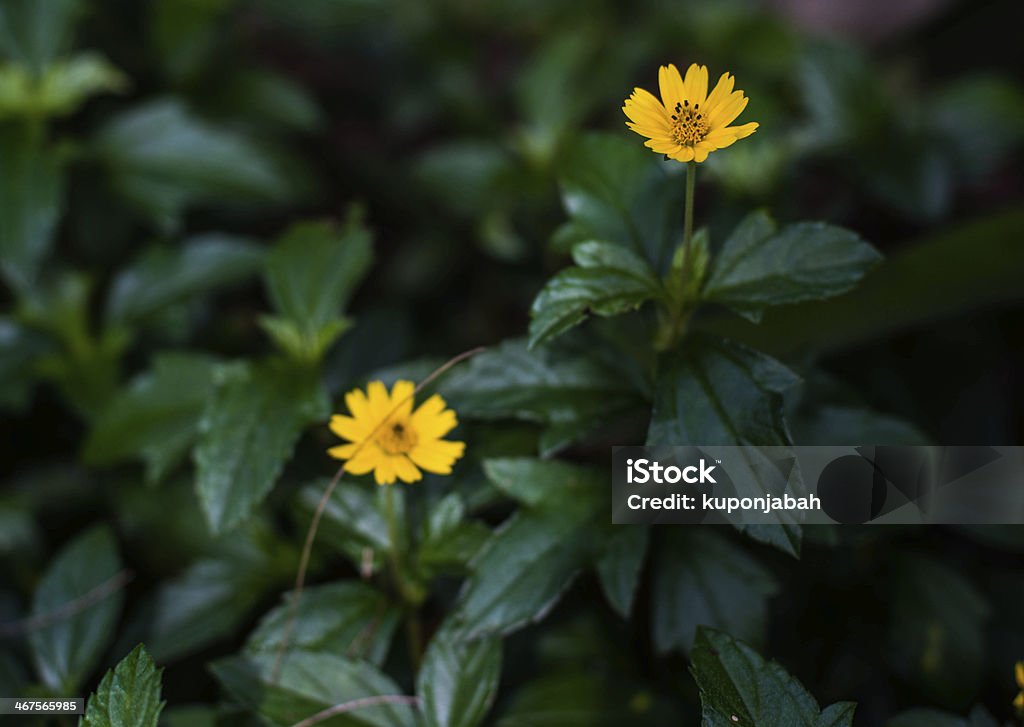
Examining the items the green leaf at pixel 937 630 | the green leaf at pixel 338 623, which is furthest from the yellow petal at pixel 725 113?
the green leaf at pixel 937 630

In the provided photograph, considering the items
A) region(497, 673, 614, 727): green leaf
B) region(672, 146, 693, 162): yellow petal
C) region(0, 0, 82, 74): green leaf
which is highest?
region(0, 0, 82, 74): green leaf

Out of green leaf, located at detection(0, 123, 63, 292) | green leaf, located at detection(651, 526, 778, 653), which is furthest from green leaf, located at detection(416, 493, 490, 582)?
green leaf, located at detection(0, 123, 63, 292)

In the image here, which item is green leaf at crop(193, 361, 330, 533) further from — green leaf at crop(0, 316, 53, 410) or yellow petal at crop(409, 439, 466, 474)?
green leaf at crop(0, 316, 53, 410)

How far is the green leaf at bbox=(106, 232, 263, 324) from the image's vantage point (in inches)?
57.2

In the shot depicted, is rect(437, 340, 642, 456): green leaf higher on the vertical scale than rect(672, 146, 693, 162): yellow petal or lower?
lower

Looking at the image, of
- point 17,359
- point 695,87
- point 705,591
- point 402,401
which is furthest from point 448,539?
point 17,359

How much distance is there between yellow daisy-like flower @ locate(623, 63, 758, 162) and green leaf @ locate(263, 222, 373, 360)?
1.71ft

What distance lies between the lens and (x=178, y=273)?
1.49 meters

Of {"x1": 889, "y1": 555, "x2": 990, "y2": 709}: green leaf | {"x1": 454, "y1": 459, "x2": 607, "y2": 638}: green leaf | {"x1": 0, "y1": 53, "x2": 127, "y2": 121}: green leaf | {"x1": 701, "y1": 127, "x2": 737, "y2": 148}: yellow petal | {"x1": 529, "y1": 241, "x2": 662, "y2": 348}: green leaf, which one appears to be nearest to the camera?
{"x1": 701, "y1": 127, "x2": 737, "y2": 148}: yellow petal

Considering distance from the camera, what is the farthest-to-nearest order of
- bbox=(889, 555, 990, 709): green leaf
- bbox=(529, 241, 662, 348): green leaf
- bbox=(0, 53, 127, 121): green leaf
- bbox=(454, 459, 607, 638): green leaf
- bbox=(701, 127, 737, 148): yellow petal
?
bbox=(0, 53, 127, 121): green leaf < bbox=(889, 555, 990, 709): green leaf < bbox=(454, 459, 607, 638): green leaf < bbox=(529, 241, 662, 348): green leaf < bbox=(701, 127, 737, 148): yellow petal

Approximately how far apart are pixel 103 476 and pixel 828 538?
1.12 m

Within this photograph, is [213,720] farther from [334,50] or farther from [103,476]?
[334,50]

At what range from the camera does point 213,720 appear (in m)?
1.05

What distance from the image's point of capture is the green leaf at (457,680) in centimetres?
96
